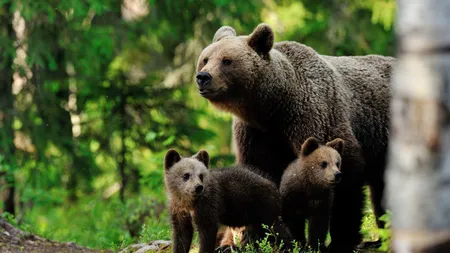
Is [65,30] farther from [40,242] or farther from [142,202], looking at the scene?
[40,242]

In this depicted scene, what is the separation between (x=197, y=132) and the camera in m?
13.5

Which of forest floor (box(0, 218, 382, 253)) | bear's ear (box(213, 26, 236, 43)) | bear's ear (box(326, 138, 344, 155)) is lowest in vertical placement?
forest floor (box(0, 218, 382, 253))

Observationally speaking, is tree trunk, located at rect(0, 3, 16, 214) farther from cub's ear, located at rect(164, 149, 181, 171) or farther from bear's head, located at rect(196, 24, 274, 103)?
cub's ear, located at rect(164, 149, 181, 171)

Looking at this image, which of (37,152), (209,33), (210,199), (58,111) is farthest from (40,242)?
(209,33)

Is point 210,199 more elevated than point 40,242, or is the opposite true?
point 210,199

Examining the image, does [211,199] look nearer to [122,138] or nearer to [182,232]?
[182,232]

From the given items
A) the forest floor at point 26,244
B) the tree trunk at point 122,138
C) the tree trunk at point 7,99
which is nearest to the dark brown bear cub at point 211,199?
the forest floor at point 26,244

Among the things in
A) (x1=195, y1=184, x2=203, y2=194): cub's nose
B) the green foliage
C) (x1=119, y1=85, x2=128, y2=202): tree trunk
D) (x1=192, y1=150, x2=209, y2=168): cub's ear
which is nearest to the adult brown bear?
(x1=192, y1=150, x2=209, y2=168): cub's ear

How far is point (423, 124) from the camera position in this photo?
8.75 ft

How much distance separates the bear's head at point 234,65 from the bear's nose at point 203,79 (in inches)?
0.4

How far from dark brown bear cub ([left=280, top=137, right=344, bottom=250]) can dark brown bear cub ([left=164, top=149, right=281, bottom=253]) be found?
0.52ft

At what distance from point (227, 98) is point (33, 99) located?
6788mm

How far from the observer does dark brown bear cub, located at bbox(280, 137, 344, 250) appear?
625 cm

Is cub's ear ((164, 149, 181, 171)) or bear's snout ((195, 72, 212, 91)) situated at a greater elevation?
bear's snout ((195, 72, 212, 91))
